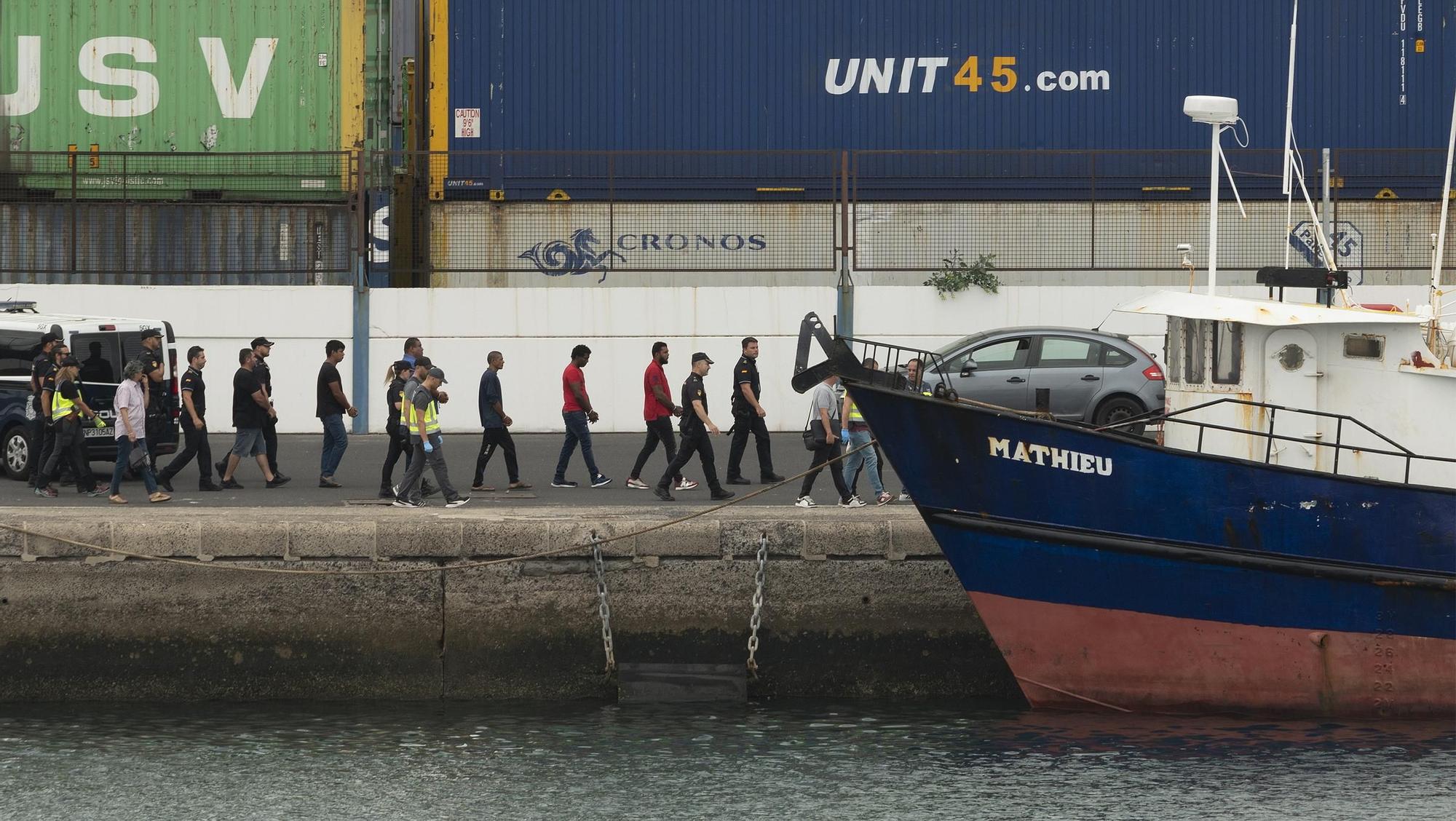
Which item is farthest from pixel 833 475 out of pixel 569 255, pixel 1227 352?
pixel 569 255

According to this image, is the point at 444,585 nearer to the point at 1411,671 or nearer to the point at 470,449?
the point at 1411,671

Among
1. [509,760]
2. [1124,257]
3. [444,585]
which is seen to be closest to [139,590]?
[444,585]

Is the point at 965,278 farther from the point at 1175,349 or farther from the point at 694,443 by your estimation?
the point at 1175,349

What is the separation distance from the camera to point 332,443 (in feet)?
54.9

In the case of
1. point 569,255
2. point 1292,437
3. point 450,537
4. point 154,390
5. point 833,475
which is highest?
point 569,255

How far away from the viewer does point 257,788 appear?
1071 cm

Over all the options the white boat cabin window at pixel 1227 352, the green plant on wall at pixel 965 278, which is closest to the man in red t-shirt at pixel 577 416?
the white boat cabin window at pixel 1227 352

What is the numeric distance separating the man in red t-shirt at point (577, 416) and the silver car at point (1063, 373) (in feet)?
13.0

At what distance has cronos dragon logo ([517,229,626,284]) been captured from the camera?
950 inches

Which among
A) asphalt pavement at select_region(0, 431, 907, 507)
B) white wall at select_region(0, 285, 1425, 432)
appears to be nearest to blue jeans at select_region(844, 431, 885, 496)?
asphalt pavement at select_region(0, 431, 907, 507)

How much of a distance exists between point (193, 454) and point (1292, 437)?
9.71 m

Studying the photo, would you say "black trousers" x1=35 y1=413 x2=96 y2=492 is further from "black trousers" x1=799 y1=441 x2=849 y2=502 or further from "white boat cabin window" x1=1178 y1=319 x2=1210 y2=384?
"white boat cabin window" x1=1178 y1=319 x2=1210 y2=384

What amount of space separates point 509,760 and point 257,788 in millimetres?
1574

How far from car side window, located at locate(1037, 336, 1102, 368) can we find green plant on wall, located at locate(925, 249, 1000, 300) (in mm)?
4302
